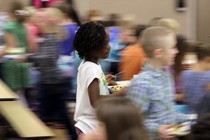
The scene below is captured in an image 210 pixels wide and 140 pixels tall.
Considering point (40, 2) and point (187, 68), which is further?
point (40, 2)

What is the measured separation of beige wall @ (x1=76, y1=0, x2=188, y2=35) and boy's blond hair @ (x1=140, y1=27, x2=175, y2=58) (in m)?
9.86

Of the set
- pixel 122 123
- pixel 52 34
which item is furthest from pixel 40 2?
pixel 122 123

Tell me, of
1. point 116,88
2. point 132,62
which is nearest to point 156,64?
point 116,88

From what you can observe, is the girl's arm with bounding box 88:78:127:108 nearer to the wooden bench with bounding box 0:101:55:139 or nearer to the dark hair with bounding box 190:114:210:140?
the wooden bench with bounding box 0:101:55:139

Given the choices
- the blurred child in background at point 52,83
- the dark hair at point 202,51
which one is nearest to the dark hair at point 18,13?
the blurred child in background at point 52,83

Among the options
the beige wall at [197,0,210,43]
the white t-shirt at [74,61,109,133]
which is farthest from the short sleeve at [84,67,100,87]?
the beige wall at [197,0,210,43]

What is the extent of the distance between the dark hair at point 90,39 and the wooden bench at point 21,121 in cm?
140

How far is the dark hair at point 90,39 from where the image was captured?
516 centimetres

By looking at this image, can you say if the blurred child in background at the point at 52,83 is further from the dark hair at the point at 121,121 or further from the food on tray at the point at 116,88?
the dark hair at the point at 121,121

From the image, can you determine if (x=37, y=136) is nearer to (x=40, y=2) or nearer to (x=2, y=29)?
(x=2, y=29)

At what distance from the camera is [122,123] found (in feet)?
9.82

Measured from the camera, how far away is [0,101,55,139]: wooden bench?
3644mm

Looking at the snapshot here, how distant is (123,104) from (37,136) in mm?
794

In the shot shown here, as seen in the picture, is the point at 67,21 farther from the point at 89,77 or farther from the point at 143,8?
the point at 143,8
